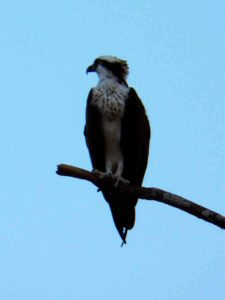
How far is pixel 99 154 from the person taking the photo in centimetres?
730

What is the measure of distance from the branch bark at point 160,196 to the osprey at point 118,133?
876 millimetres

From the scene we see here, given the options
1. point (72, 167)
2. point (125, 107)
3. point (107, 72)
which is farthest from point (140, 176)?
point (72, 167)

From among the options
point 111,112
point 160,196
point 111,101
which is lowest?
point 160,196

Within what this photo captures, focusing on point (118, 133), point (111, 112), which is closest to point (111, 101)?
point (111, 112)

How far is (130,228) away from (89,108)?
1388 millimetres

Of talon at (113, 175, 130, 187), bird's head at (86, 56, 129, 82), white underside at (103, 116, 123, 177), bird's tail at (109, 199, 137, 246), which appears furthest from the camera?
bird's head at (86, 56, 129, 82)

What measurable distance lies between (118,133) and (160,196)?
2007 millimetres

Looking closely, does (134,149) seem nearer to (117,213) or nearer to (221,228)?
(117,213)

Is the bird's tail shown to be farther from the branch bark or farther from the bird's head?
the bird's head

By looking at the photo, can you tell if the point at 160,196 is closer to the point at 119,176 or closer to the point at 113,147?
the point at 119,176

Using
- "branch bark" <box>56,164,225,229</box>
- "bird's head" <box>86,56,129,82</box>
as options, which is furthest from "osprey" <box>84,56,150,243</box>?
"branch bark" <box>56,164,225,229</box>

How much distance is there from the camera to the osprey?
6891 mm

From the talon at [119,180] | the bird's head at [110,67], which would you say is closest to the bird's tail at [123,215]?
the talon at [119,180]

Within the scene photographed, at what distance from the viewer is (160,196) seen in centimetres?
514
